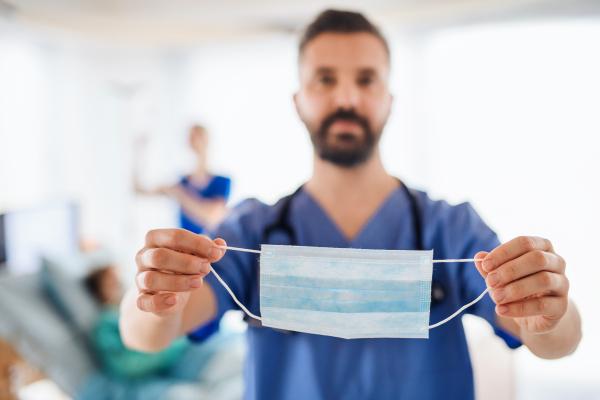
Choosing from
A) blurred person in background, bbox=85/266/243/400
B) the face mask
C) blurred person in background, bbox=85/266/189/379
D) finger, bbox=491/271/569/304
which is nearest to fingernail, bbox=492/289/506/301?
finger, bbox=491/271/569/304

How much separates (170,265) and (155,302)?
0.23ft

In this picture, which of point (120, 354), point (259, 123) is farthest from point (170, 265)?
point (259, 123)

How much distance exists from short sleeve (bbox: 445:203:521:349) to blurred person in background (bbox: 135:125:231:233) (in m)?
2.09

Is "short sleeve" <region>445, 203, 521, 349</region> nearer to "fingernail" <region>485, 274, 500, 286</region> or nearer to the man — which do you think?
the man

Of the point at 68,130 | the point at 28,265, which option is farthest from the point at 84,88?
the point at 28,265

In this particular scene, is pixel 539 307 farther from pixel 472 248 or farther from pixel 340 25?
pixel 340 25

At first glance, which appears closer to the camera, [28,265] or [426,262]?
[426,262]

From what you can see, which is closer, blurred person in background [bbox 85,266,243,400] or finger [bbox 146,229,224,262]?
finger [bbox 146,229,224,262]

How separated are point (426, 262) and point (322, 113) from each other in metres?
0.39

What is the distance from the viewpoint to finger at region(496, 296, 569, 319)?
671 millimetres

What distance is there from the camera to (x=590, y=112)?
9.45 feet

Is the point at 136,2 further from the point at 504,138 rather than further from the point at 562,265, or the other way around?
the point at 562,265

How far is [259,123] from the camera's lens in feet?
13.0

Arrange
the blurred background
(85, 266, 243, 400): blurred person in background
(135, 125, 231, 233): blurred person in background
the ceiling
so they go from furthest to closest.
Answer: the ceiling → (135, 125, 231, 233): blurred person in background → the blurred background → (85, 266, 243, 400): blurred person in background
